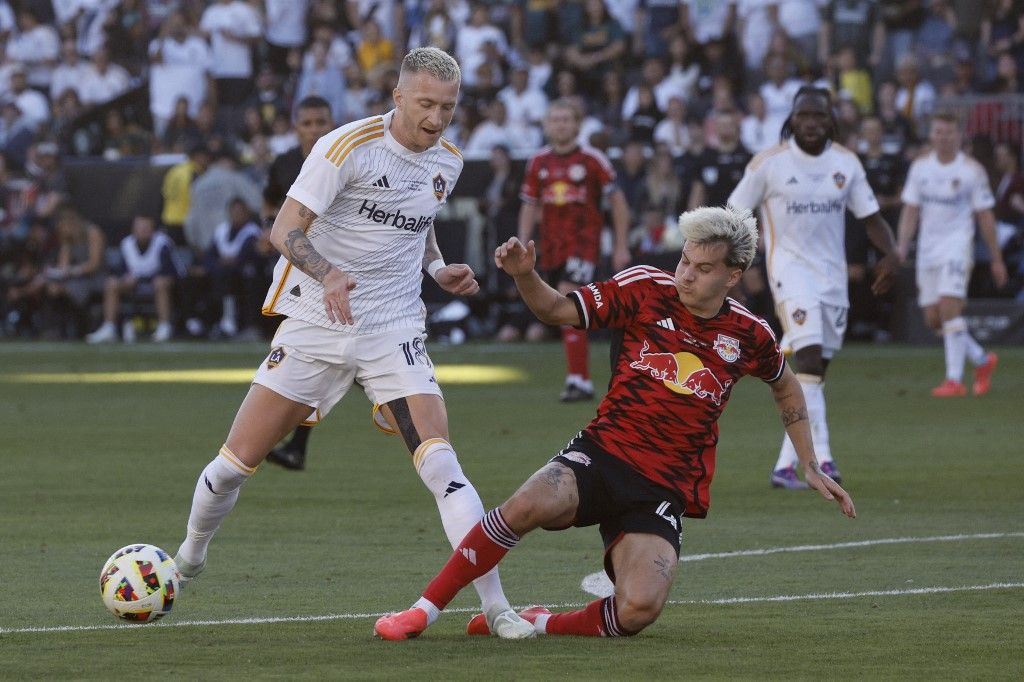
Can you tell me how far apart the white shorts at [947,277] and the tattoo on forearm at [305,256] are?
11720 millimetres

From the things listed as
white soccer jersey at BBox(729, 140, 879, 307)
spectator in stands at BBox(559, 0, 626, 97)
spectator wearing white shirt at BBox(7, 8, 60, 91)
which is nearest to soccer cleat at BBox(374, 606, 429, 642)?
white soccer jersey at BBox(729, 140, 879, 307)

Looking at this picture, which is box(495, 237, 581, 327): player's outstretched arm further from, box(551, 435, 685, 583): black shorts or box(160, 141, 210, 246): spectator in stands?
box(160, 141, 210, 246): spectator in stands

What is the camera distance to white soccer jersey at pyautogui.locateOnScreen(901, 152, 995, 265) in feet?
59.0

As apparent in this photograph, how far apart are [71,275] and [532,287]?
2106 cm

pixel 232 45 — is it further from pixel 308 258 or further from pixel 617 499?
pixel 617 499

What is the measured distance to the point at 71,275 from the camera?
27000 millimetres

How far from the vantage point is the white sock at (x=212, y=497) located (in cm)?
759

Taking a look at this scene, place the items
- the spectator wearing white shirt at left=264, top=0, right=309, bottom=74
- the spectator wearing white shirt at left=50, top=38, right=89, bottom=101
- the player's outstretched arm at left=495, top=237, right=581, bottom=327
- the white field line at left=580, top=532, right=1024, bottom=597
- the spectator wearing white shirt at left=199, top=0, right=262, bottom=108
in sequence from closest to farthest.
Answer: the player's outstretched arm at left=495, top=237, right=581, bottom=327 < the white field line at left=580, top=532, right=1024, bottom=597 < the spectator wearing white shirt at left=199, top=0, right=262, bottom=108 < the spectator wearing white shirt at left=264, top=0, right=309, bottom=74 < the spectator wearing white shirt at left=50, top=38, right=89, bottom=101

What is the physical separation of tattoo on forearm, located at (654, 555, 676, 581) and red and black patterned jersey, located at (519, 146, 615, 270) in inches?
415

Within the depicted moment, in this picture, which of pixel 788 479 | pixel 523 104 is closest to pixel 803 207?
pixel 788 479

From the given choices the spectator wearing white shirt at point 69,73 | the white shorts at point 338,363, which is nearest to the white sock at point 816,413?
the white shorts at point 338,363

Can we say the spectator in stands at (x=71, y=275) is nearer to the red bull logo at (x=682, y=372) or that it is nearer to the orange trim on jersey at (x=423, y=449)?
the orange trim on jersey at (x=423, y=449)

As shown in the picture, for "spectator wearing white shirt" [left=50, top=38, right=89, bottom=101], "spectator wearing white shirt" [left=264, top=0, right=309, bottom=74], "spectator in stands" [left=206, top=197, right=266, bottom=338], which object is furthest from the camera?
"spectator wearing white shirt" [left=50, top=38, right=89, bottom=101]

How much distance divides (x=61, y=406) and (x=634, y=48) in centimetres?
1264
